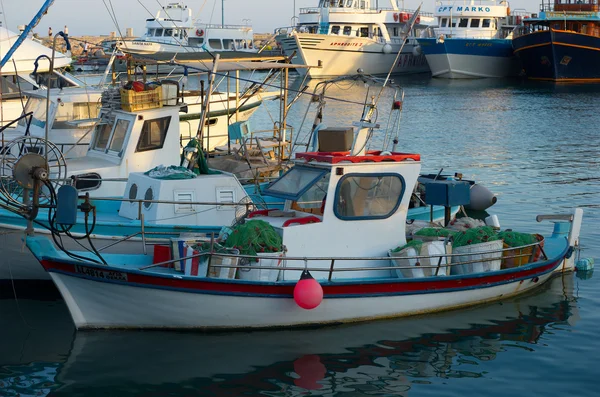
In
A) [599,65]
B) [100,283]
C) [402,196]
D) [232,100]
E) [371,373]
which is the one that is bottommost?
[371,373]

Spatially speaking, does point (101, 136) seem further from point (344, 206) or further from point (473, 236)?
point (473, 236)

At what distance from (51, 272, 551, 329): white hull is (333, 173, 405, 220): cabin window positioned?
1114 mm

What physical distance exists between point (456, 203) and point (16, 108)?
40.9 feet

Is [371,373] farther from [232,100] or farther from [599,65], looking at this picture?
[599,65]

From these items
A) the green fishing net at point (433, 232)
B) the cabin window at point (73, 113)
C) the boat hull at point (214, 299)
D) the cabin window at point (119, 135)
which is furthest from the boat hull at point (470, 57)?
the boat hull at point (214, 299)

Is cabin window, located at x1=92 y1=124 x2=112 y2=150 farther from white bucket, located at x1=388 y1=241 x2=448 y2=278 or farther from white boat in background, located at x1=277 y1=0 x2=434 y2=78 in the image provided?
white boat in background, located at x1=277 y1=0 x2=434 y2=78

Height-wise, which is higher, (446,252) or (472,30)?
(472,30)

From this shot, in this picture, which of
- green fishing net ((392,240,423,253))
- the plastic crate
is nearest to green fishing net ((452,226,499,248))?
green fishing net ((392,240,423,253))

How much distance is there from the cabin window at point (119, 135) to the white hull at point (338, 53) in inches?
1843

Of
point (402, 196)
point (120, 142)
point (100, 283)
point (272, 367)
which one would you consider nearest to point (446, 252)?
point (402, 196)

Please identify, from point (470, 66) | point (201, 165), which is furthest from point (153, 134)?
point (470, 66)

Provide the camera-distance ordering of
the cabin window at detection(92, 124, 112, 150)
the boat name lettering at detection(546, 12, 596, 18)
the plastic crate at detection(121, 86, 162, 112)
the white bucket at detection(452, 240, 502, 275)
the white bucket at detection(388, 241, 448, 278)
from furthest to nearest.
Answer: the boat name lettering at detection(546, 12, 596, 18), the cabin window at detection(92, 124, 112, 150), the plastic crate at detection(121, 86, 162, 112), the white bucket at detection(452, 240, 502, 275), the white bucket at detection(388, 241, 448, 278)

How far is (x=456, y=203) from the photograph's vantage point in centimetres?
1422

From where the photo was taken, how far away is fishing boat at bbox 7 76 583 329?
36.7 ft
